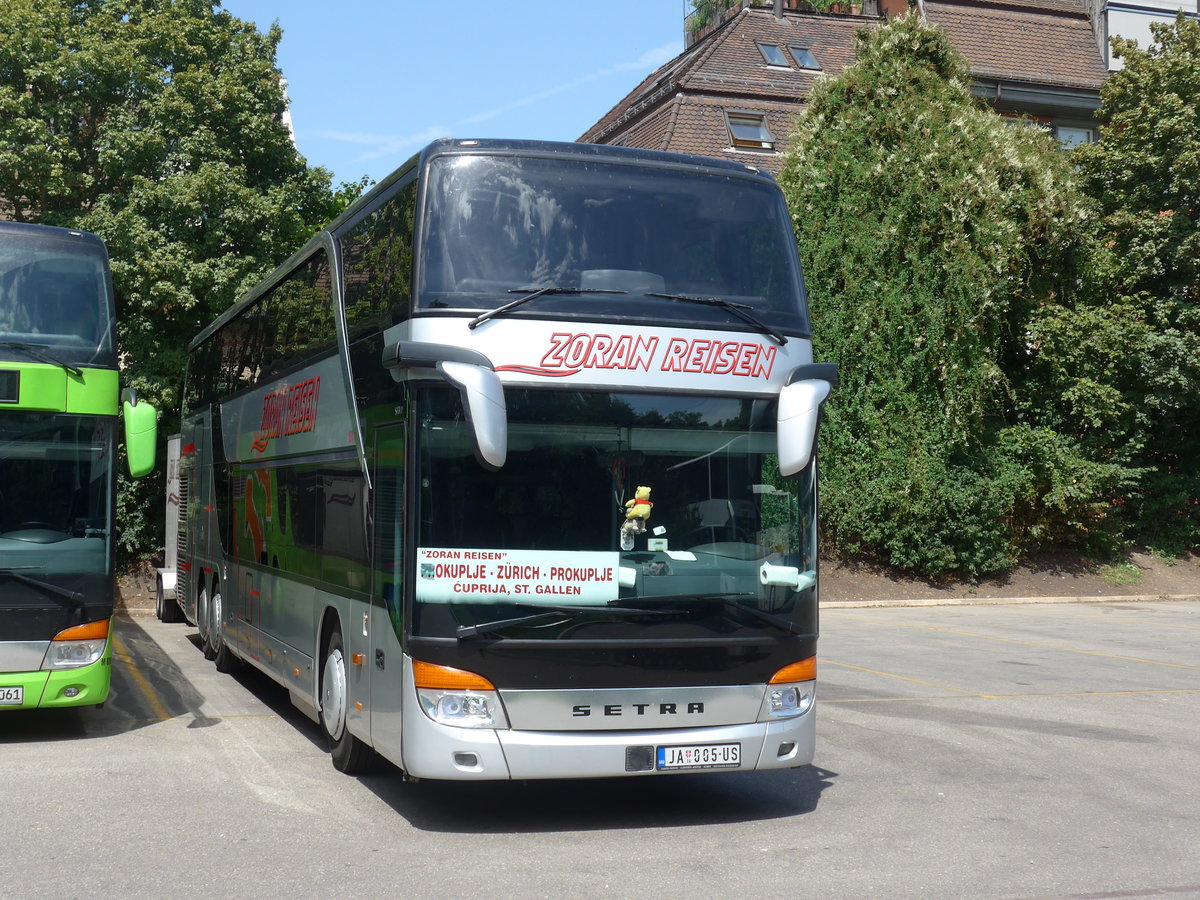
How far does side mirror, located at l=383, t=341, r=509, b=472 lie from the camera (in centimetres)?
667

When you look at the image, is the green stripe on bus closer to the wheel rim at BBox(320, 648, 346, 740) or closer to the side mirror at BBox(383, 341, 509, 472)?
the wheel rim at BBox(320, 648, 346, 740)

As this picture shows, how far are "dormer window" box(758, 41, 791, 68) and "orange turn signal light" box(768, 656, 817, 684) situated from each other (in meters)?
31.2

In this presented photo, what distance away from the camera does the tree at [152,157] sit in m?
21.5

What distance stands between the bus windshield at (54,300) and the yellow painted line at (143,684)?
315cm

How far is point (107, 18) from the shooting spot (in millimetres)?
22094

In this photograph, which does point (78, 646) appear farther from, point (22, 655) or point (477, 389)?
point (477, 389)

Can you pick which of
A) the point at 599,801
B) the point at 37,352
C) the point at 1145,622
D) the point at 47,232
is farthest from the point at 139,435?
the point at 1145,622

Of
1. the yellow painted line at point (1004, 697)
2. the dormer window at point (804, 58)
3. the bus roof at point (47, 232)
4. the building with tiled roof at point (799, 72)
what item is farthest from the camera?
the dormer window at point (804, 58)

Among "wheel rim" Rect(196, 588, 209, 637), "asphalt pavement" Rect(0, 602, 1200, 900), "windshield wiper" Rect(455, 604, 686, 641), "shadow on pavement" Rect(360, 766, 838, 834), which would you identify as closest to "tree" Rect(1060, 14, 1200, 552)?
"asphalt pavement" Rect(0, 602, 1200, 900)

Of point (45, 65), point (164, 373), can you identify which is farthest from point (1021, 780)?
point (45, 65)

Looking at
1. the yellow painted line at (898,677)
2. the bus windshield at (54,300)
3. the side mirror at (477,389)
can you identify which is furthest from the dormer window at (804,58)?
the side mirror at (477,389)

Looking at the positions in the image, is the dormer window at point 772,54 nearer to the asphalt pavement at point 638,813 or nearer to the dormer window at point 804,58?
the dormer window at point 804,58

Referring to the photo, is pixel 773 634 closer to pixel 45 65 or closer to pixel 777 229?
pixel 777 229

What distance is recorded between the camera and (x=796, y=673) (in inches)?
287
